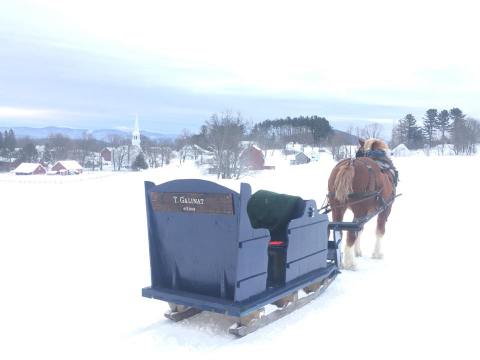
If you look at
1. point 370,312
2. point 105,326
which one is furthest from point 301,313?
point 105,326

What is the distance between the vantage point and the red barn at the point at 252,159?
1983 inches

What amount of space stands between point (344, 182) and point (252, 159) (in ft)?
161

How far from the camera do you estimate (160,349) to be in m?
4.61

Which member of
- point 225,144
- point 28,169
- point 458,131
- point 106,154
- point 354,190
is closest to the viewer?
point 354,190

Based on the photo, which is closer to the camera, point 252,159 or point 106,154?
point 252,159

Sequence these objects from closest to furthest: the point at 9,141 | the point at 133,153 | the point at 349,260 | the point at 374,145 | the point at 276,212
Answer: the point at 276,212 < the point at 349,260 < the point at 374,145 < the point at 133,153 < the point at 9,141

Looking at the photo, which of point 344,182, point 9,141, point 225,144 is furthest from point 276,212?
point 9,141

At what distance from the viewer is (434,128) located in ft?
290

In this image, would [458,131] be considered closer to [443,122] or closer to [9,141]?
[443,122]

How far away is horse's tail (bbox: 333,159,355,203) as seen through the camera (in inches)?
312

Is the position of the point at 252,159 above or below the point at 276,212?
below

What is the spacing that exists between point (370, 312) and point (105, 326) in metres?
3.01

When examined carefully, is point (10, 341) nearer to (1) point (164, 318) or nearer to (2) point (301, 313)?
(1) point (164, 318)

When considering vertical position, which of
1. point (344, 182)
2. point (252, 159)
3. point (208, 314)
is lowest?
point (252, 159)
